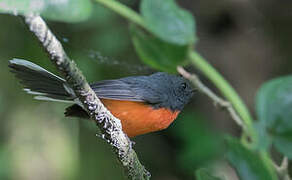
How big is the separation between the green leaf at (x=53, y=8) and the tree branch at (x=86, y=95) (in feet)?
0.09

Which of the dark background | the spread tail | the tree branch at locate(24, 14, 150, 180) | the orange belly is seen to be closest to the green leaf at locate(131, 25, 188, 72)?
the tree branch at locate(24, 14, 150, 180)

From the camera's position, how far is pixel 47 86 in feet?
10.5

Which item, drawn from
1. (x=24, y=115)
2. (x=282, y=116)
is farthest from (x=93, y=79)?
(x=282, y=116)

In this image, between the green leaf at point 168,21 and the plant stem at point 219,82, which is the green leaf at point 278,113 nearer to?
the plant stem at point 219,82

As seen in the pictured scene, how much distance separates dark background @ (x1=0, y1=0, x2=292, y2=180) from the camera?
5723mm

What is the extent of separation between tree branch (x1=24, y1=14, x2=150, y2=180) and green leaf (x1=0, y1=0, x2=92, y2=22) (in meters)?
0.03

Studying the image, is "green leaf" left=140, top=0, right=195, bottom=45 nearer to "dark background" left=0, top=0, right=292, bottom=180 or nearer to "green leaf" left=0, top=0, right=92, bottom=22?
"green leaf" left=0, top=0, right=92, bottom=22

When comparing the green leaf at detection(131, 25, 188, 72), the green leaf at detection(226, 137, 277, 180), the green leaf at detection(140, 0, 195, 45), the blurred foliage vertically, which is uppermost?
the green leaf at detection(140, 0, 195, 45)

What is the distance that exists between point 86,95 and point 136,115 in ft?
7.00

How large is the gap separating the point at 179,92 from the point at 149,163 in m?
2.76

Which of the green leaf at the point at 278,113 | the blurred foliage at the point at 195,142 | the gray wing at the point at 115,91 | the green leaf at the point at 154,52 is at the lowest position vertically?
the blurred foliage at the point at 195,142

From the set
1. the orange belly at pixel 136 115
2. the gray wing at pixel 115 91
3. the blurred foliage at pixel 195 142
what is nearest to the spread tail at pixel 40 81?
the gray wing at pixel 115 91

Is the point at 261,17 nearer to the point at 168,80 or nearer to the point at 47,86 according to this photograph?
the point at 168,80

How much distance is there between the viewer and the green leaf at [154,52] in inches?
36.7
